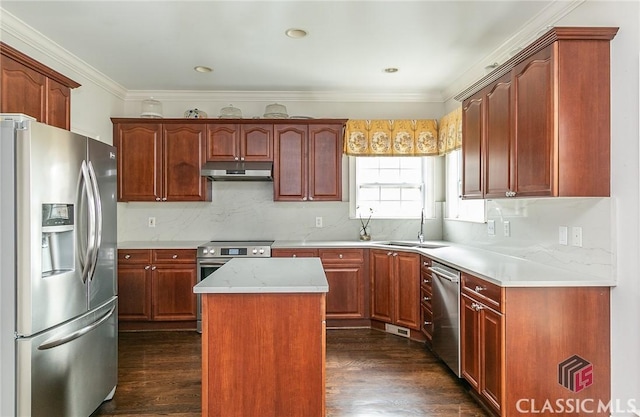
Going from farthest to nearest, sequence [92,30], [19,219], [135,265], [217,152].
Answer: [217,152], [135,265], [92,30], [19,219]

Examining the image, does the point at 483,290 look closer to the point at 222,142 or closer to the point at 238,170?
the point at 238,170

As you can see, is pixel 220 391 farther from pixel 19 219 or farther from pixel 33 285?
pixel 19 219

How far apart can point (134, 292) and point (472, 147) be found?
368 cm

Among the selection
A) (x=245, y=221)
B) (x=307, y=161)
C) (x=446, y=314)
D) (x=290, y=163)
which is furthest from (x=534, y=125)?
(x=245, y=221)

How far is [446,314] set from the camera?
3010 mm

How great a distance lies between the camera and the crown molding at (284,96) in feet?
15.2

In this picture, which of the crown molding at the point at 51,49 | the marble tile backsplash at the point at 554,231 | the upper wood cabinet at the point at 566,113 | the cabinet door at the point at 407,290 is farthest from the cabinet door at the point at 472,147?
the crown molding at the point at 51,49

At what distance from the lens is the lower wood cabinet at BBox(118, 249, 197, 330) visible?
4070 millimetres

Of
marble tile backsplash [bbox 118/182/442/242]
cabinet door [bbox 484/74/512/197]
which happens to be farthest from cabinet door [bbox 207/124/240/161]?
cabinet door [bbox 484/74/512/197]

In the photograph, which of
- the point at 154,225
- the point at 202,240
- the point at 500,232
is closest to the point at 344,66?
the point at 500,232

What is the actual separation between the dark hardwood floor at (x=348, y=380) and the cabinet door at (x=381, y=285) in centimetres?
24

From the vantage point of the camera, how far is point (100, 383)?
8.02 feet

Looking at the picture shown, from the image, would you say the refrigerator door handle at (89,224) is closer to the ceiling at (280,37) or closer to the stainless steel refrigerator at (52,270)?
the stainless steel refrigerator at (52,270)

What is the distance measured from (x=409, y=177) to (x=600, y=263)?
2758 mm
